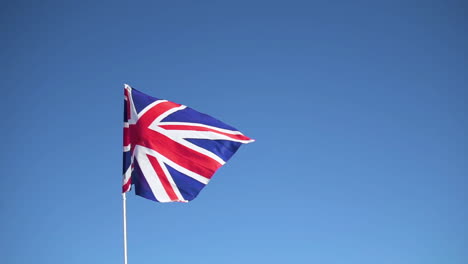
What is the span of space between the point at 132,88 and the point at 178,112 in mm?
1426

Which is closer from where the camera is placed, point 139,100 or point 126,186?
point 126,186

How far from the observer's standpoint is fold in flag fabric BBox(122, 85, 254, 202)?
44.6 feet

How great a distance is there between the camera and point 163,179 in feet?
44.8

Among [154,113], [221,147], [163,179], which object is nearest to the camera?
[163,179]

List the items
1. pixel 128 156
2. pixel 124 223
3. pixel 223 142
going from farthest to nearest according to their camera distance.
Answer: pixel 223 142
pixel 128 156
pixel 124 223

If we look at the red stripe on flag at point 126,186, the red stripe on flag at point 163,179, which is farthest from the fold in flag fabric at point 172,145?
the red stripe on flag at point 126,186

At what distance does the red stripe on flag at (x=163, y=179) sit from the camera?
13531mm

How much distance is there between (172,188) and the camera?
13.6 m

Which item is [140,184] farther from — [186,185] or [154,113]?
[154,113]

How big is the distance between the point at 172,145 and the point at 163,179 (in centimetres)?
105

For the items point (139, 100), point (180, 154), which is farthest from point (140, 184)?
point (139, 100)

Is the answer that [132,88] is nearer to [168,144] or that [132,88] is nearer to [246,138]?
[168,144]

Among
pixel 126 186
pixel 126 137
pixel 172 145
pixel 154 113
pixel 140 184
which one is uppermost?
pixel 154 113

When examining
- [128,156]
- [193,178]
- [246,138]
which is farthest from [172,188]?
[246,138]
